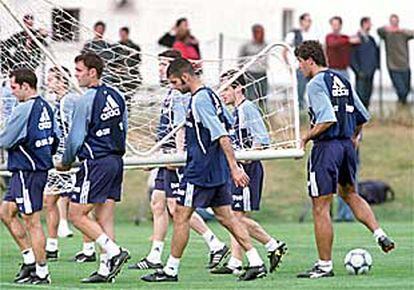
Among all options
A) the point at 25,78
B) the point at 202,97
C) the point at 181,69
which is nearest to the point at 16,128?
the point at 25,78

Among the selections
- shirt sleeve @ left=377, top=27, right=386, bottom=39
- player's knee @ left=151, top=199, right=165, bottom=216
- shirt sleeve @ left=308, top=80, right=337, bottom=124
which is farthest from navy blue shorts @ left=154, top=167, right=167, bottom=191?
shirt sleeve @ left=377, top=27, right=386, bottom=39

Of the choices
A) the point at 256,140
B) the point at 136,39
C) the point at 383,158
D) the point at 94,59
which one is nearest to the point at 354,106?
the point at 256,140

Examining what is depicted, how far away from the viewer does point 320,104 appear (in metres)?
16.3

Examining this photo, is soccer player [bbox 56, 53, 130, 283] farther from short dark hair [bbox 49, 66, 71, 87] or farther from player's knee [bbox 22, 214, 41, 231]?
short dark hair [bbox 49, 66, 71, 87]

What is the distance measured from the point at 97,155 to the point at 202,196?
3.41 ft

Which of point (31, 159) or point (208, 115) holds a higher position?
point (208, 115)

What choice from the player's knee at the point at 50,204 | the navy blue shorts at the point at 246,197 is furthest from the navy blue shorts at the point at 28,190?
the player's knee at the point at 50,204

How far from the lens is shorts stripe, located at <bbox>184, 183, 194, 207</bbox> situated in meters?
16.0

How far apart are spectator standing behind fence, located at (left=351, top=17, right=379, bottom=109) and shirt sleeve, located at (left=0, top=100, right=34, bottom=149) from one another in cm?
1581

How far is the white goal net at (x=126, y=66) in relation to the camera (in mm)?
18344

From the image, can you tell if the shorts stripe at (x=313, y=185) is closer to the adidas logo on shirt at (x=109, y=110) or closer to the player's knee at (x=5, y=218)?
the adidas logo on shirt at (x=109, y=110)

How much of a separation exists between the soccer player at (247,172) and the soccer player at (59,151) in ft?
5.51

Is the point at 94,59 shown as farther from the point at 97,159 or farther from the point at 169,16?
the point at 169,16

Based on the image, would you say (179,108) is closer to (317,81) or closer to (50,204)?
(317,81)
